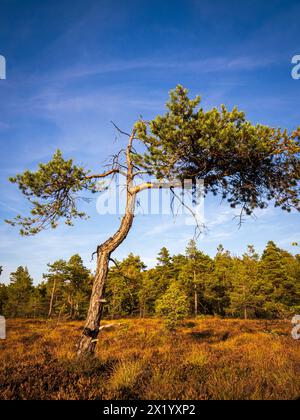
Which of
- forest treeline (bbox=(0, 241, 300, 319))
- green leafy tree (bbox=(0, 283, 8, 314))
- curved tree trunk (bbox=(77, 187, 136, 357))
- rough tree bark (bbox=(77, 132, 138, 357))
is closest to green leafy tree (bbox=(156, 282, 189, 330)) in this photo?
rough tree bark (bbox=(77, 132, 138, 357))

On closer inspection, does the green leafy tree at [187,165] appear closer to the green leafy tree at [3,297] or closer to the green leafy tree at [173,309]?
the green leafy tree at [173,309]

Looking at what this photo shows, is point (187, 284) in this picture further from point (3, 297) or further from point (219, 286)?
point (3, 297)

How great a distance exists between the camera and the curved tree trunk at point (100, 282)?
607cm

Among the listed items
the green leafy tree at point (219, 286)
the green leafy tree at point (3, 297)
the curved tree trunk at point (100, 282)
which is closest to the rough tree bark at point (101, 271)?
the curved tree trunk at point (100, 282)

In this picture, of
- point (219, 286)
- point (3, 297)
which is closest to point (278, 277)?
point (219, 286)

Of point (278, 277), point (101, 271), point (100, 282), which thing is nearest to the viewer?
point (100, 282)

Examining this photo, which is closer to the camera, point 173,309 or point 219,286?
point 173,309

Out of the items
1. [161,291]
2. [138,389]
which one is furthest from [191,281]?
[138,389]

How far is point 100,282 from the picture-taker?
6523 millimetres

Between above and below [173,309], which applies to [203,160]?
above

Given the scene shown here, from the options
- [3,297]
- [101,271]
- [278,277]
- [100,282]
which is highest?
[101,271]

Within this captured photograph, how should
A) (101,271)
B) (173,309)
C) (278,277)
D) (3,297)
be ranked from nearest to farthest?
(101,271) → (173,309) → (278,277) → (3,297)
